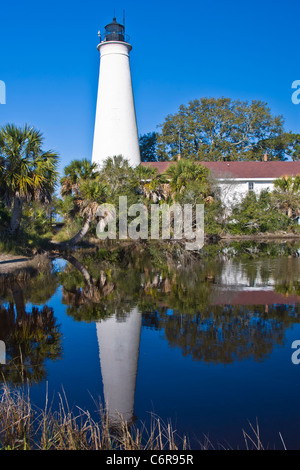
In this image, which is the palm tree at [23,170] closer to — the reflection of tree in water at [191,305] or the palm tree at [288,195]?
the reflection of tree in water at [191,305]

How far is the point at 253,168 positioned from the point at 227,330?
33542 mm

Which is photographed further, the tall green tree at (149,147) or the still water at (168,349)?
the tall green tree at (149,147)

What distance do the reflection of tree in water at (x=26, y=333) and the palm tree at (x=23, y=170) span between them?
6.69 m

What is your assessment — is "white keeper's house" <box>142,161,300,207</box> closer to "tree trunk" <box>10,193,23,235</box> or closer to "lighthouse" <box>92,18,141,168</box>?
"lighthouse" <box>92,18,141,168</box>

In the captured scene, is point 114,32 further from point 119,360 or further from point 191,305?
point 119,360

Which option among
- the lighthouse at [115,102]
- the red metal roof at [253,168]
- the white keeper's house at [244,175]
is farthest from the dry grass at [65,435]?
the red metal roof at [253,168]

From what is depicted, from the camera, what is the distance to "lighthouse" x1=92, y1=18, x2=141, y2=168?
32656mm

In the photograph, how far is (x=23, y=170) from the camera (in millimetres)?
19656

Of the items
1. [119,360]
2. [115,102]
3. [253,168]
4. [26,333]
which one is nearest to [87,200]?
[115,102]

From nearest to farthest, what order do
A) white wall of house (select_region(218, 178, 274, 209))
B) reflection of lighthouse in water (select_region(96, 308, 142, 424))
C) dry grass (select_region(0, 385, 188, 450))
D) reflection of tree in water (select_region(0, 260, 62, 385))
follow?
dry grass (select_region(0, 385, 188, 450)) → reflection of lighthouse in water (select_region(96, 308, 142, 424)) → reflection of tree in water (select_region(0, 260, 62, 385)) → white wall of house (select_region(218, 178, 274, 209))

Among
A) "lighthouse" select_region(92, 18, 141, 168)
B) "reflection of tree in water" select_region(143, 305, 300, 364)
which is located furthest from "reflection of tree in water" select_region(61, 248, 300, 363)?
"lighthouse" select_region(92, 18, 141, 168)

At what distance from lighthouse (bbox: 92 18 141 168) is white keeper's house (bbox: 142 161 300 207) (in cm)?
635

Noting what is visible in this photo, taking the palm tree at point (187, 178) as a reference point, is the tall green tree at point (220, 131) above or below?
above

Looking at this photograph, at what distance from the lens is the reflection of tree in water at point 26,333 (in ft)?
23.6
